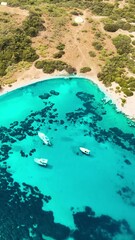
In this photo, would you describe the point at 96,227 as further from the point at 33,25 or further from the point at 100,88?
the point at 33,25

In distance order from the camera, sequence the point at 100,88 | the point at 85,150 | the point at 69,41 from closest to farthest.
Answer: the point at 85,150, the point at 100,88, the point at 69,41

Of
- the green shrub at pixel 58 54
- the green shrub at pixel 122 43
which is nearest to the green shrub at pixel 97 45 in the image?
the green shrub at pixel 122 43

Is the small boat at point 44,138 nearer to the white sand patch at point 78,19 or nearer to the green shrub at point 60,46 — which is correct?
the green shrub at point 60,46

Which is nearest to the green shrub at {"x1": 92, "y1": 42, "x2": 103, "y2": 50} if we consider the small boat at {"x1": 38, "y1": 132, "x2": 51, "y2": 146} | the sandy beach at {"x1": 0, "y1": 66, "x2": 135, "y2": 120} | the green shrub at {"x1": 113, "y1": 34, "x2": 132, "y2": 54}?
the green shrub at {"x1": 113, "y1": 34, "x2": 132, "y2": 54}

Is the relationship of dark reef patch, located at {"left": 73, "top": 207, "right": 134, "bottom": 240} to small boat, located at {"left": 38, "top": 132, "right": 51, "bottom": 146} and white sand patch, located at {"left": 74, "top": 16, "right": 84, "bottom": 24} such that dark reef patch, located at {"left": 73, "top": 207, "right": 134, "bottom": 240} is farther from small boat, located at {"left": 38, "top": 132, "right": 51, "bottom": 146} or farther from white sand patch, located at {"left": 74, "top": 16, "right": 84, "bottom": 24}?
white sand patch, located at {"left": 74, "top": 16, "right": 84, "bottom": 24}

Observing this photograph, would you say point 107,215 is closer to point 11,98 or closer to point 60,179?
point 60,179

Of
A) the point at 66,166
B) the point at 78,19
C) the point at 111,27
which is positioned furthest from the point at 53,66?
the point at 66,166
